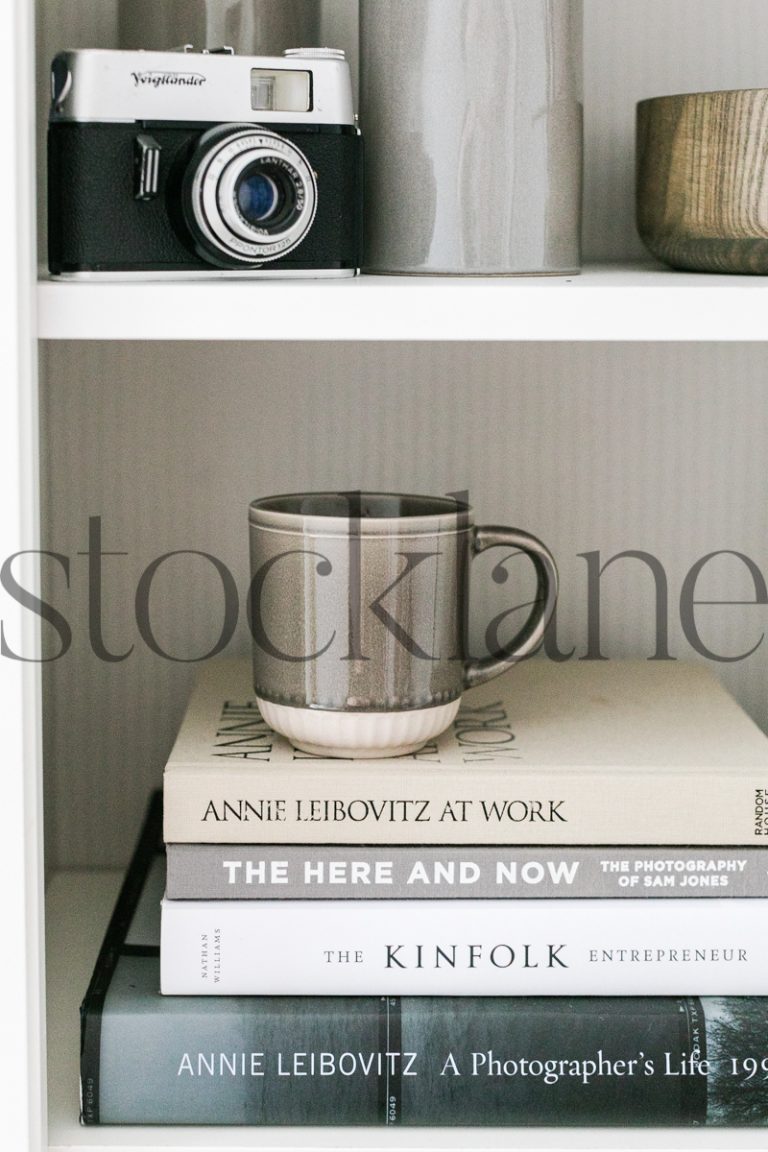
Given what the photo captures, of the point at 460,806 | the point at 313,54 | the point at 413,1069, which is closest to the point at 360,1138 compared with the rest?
the point at 413,1069

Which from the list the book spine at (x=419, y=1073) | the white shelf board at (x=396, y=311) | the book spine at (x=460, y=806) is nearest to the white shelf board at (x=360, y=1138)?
the book spine at (x=419, y=1073)

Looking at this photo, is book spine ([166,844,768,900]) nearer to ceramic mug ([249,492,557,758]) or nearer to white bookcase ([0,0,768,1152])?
ceramic mug ([249,492,557,758])

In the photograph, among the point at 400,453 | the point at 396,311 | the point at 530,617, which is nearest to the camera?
the point at 396,311

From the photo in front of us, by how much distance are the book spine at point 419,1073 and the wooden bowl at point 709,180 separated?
1.04 feet

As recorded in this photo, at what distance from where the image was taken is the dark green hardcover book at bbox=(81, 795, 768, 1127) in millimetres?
525

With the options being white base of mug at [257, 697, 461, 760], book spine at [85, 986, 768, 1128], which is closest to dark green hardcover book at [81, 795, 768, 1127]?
book spine at [85, 986, 768, 1128]

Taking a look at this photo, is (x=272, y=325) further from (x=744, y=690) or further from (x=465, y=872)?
(x=744, y=690)

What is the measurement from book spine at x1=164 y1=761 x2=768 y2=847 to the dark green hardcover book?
70mm

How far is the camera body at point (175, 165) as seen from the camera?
485 mm

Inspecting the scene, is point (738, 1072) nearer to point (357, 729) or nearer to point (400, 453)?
point (357, 729)

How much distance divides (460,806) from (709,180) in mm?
277

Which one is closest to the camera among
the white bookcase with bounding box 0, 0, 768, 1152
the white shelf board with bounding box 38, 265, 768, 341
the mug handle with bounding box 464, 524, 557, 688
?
the white shelf board with bounding box 38, 265, 768, 341

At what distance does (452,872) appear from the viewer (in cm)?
54

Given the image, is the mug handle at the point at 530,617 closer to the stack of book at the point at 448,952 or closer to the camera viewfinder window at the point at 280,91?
the stack of book at the point at 448,952
